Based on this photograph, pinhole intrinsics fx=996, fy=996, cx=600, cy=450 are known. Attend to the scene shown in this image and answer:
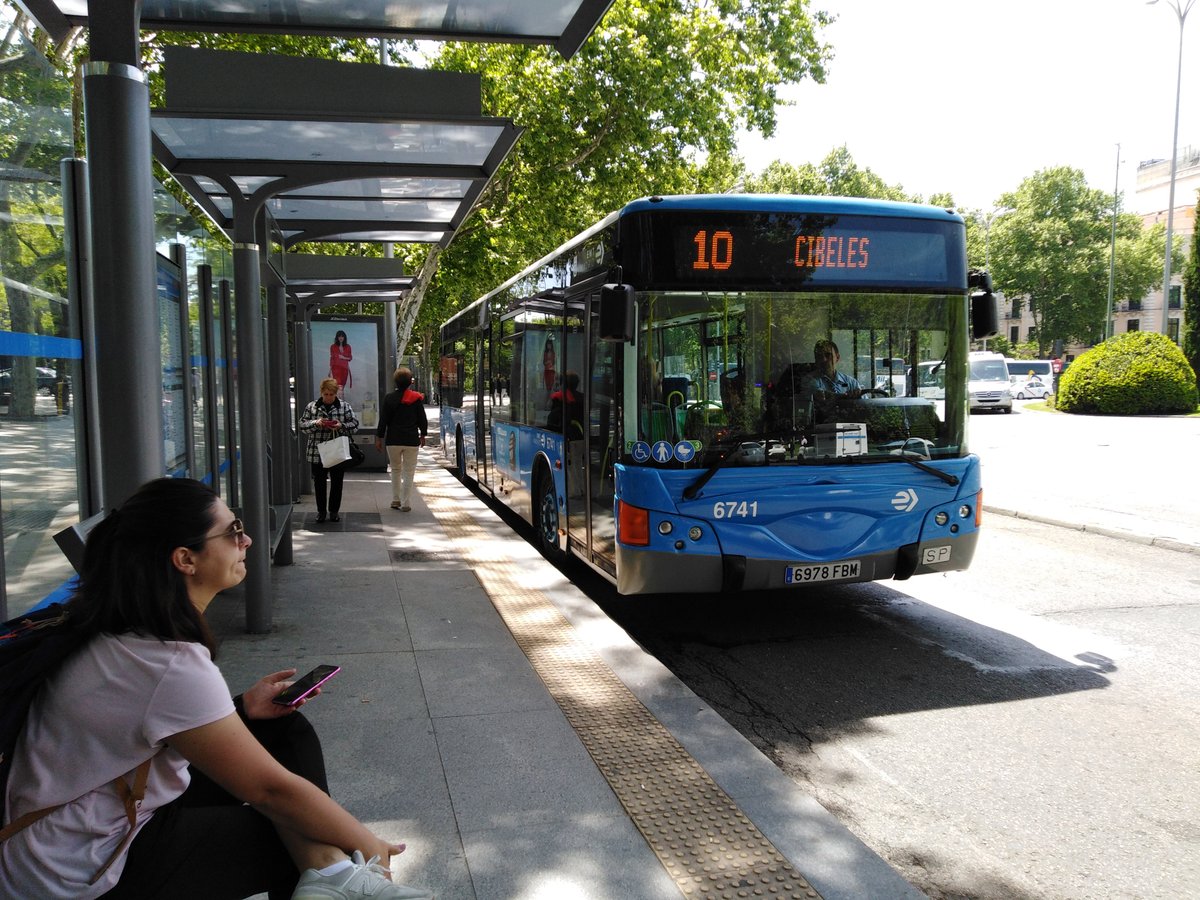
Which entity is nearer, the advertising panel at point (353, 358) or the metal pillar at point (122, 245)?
the metal pillar at point (122, 245)

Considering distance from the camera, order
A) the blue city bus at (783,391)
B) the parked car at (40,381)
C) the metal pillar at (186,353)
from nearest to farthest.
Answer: the parked car at (40,381), the metal pillar at (186,353), the blue city bus at (783,391)

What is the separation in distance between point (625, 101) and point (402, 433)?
11.3 metres

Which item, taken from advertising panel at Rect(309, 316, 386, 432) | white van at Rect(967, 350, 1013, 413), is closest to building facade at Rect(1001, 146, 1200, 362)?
white van at Rect(967, 350, 1013, 413)

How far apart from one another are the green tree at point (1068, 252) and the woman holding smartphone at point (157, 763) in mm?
74272

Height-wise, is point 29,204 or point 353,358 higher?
point 29,204

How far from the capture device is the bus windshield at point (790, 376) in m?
6.05

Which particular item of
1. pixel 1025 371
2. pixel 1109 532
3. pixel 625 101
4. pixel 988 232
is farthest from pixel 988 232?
pixel 1109 532

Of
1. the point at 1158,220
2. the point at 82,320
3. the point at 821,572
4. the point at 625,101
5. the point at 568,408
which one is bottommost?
the point at 821,572

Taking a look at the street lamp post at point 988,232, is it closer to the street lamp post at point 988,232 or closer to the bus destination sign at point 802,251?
the street lamp post at point 988,232

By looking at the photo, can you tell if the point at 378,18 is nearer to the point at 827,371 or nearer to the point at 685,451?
the point at 685,451

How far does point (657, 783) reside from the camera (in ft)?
12.8

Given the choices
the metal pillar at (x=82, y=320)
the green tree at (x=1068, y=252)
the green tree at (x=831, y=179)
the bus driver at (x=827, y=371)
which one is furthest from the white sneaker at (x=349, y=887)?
the green tree at (x=1068, y=252)

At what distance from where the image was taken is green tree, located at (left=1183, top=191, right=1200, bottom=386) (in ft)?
122

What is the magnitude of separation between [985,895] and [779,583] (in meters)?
2.83
